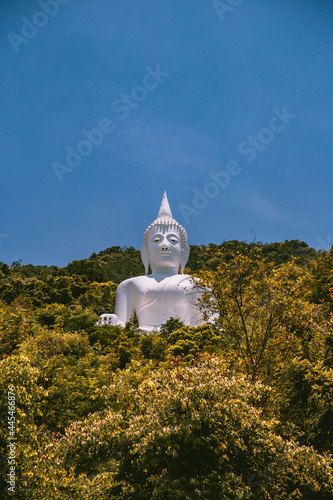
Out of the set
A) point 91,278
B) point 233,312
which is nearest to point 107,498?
point 233,312

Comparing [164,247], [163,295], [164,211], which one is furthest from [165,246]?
[164,211]

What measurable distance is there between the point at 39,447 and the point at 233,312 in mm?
4352

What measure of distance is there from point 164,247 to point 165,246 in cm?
5

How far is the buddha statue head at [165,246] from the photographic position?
17219 millimetres

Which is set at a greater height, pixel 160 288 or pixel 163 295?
pixel 160 288

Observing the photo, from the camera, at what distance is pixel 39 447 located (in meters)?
5.66

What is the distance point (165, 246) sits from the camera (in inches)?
669

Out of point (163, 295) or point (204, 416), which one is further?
point (163, 295)

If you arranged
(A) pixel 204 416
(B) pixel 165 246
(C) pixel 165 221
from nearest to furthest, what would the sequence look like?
(A) pixel 204 416
(B) pixel 165 246
(C) pixel 165 221

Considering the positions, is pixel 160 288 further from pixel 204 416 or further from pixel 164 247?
pixel 204 416

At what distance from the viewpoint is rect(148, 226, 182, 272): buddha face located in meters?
17.2

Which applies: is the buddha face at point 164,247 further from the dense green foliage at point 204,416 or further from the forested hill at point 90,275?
the dense green foliage at point 204,416

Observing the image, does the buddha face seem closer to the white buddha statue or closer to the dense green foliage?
the white buddha statue

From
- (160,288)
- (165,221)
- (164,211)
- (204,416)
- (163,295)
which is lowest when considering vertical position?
(204,416)
